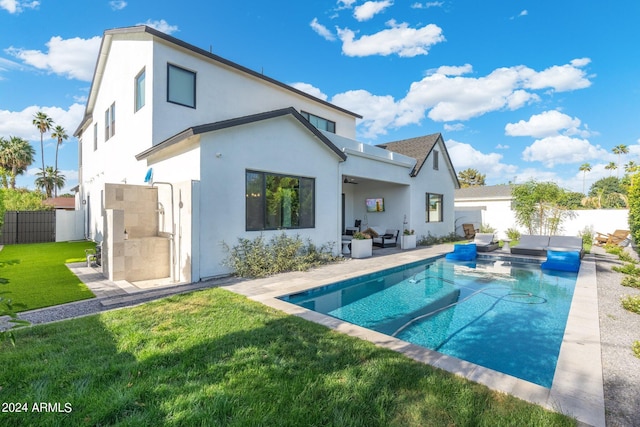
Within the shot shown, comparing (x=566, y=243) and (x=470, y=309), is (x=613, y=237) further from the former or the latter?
(x=470, y=309)

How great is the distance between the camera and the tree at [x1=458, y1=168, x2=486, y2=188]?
49.5m

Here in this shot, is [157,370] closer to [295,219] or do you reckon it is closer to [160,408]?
[160,408]

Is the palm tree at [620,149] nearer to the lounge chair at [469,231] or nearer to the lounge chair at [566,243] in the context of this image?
the lounge chair at [469,231]

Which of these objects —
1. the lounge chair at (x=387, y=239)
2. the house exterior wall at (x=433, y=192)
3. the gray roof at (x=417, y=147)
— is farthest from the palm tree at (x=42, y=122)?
the house exterior wall at (x=433, y=192)

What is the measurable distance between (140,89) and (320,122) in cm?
938

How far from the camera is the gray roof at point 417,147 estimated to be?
59.8 feet

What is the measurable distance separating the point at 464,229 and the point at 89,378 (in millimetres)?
24023

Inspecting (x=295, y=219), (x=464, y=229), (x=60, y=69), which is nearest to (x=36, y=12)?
(x=60, y=69)

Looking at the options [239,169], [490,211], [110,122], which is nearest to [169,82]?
[239,169]

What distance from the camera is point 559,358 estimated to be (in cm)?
420

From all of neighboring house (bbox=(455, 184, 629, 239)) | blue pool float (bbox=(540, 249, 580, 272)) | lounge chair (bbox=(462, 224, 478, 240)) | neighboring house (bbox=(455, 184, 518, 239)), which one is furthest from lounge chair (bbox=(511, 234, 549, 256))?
neighboring house (bbox=(455, 184, 518, 239))

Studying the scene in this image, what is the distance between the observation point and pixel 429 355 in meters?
4.18

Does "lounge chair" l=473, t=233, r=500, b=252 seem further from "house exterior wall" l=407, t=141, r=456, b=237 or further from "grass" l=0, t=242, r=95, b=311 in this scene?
"grass" l=0, t=242, r=95, b=311

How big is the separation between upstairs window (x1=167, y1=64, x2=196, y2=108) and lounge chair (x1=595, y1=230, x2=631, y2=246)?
24.7 m
